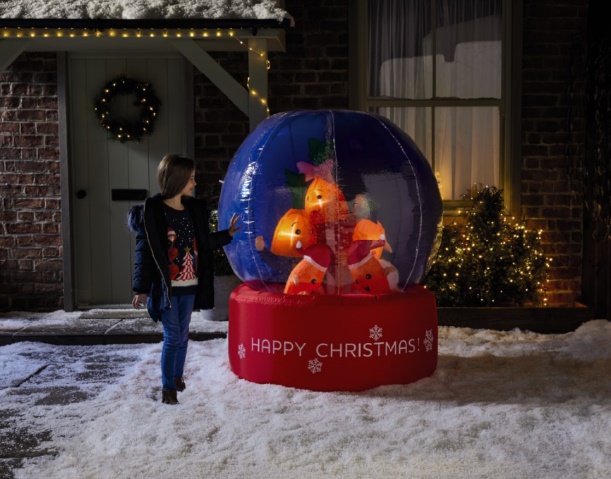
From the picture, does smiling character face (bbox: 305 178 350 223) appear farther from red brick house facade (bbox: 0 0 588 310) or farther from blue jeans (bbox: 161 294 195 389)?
red brick house facade (bbox: 0 0 588 310)

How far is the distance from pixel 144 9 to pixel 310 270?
94.1 inches

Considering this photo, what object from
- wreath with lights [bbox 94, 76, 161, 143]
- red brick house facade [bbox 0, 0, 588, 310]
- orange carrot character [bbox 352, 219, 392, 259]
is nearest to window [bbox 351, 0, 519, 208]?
red brick house facade [bbox 0, 0, 588, 310]

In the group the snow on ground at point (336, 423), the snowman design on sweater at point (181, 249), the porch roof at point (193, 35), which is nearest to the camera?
the snow on ground at point (336, 423)

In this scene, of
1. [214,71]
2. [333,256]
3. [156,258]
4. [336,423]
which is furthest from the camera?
[214,71]

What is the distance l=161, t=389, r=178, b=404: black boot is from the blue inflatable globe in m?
1.02

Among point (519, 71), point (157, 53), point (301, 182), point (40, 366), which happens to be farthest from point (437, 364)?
point (157, 53)

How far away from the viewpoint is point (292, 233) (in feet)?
18.3

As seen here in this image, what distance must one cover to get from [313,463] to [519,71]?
547 centimetres

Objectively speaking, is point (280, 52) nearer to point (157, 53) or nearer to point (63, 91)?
point (157, 53)

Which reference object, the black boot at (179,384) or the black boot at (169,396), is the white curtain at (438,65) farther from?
the black boot at (169,396)

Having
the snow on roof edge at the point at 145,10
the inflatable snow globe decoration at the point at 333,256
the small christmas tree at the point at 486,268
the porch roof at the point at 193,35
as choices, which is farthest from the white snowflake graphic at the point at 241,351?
the small christmas tree at the point at 486,268

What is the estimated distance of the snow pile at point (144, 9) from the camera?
6.32 m

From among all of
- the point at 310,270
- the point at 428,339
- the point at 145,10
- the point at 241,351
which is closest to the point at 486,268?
the point at 428,339

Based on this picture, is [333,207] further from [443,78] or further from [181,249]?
[443,78]
